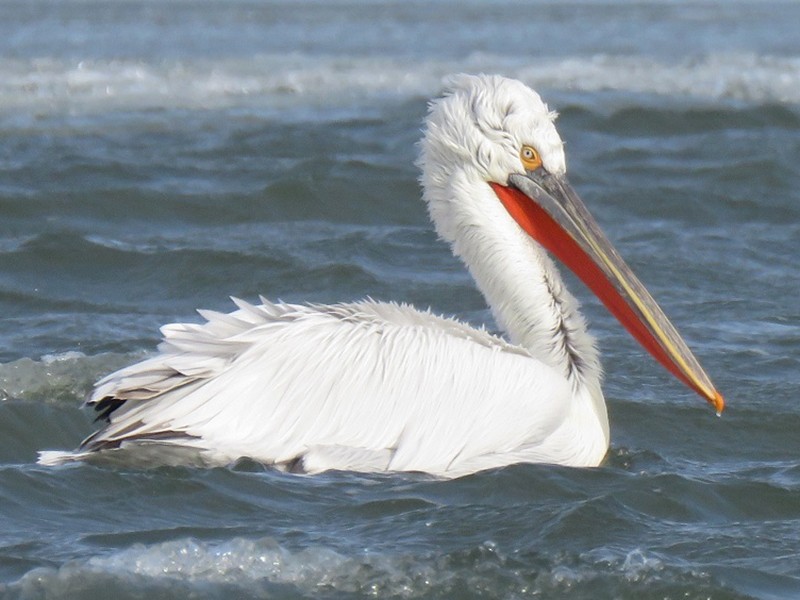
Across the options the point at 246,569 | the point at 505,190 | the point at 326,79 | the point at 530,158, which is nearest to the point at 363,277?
the point at 505,190

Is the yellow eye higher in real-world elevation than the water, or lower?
higher

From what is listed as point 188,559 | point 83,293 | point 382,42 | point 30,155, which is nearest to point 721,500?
point 188,559

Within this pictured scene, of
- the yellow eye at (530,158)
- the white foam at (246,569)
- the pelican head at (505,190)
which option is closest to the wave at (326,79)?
the pelican head at (505,190)

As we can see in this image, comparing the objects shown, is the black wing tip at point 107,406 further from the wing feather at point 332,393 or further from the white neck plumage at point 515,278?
the white neck plumage at point 515,278

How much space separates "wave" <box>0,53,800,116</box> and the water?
0.07m

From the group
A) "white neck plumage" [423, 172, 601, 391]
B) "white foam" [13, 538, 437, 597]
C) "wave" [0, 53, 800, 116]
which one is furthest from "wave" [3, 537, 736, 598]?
"wave" [0, 53, 800, 116]

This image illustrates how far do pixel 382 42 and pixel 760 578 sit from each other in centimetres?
1391

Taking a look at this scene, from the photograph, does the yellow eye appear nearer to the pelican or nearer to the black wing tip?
the pelican

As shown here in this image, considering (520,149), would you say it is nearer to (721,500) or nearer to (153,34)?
(721,500)

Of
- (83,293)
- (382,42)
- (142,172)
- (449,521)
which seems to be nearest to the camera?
(449,521)

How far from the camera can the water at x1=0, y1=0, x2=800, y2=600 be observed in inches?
149

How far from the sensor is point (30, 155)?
9648 mm

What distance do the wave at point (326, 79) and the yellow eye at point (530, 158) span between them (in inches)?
287

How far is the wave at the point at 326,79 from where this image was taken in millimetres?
12289
